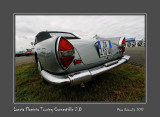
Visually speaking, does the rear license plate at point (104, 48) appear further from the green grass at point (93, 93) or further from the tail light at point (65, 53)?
the green grass at point (93, 93)

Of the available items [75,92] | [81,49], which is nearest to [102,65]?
[81,49]

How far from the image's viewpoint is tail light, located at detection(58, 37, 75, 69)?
1.12 meters

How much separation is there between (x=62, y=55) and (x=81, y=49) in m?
0.42

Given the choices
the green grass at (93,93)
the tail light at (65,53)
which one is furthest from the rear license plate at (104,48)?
the green grass at (93,93)

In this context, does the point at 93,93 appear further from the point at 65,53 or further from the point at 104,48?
the point at 65,53

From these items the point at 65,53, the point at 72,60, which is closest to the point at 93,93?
the point at 72,60

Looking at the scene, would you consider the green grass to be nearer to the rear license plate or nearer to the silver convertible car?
the silver convertible car

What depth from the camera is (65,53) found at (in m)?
1.12

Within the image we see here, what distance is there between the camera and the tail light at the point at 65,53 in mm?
1117

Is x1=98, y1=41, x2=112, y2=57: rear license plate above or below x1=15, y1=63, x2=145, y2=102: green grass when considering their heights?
above

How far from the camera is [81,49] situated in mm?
1392

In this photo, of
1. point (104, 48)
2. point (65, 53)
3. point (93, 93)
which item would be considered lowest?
point (93, 93)

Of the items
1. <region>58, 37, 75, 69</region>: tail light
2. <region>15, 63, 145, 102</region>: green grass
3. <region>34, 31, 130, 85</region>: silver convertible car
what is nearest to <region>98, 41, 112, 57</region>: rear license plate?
<region>34, 31, 130, 85</region>: silver convertible car

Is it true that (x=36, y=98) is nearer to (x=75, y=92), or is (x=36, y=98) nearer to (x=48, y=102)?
(x=48, y=102)
